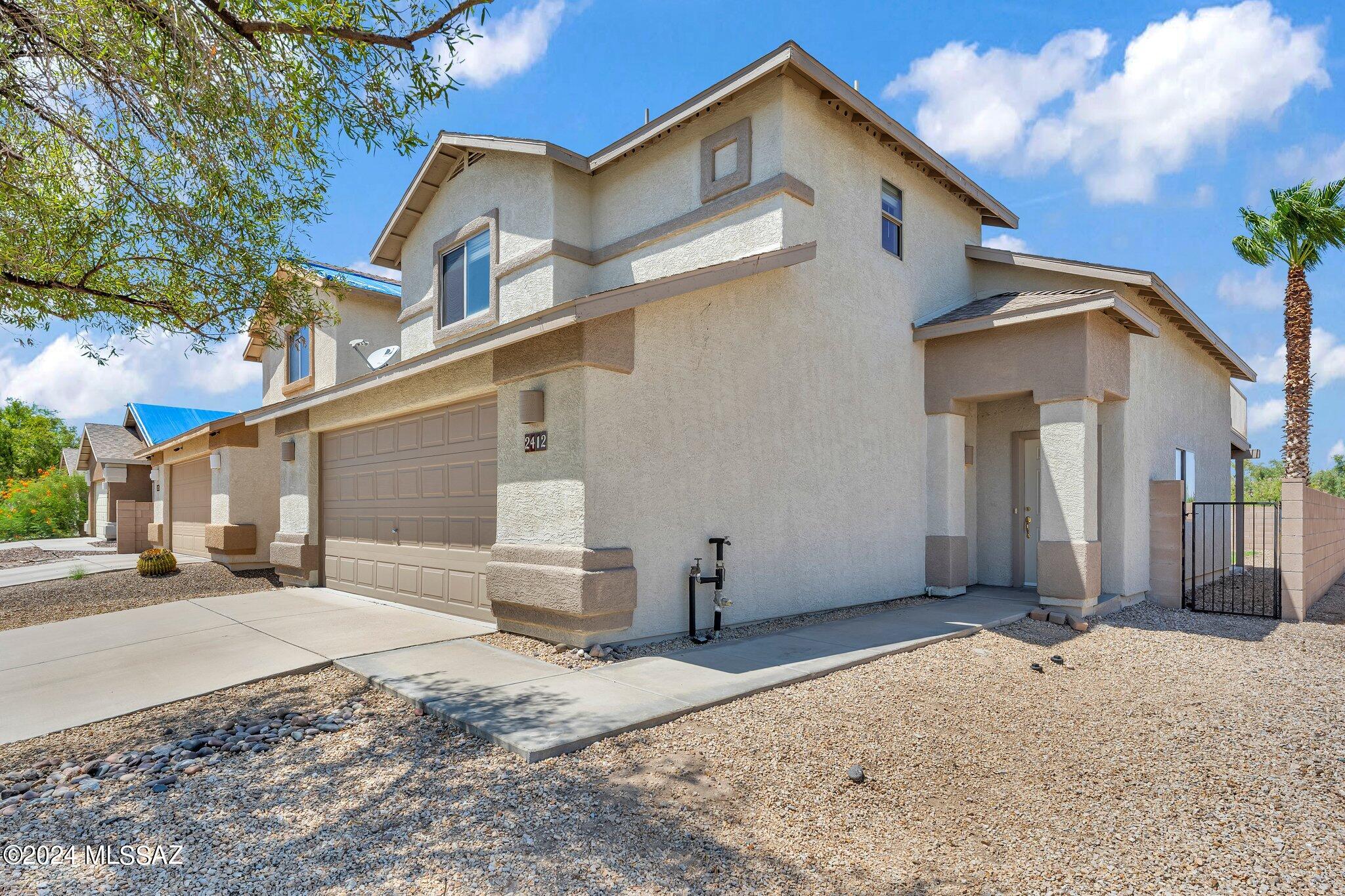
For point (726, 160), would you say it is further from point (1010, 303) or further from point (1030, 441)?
point (1030, 441)

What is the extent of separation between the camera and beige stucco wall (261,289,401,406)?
14922 mm

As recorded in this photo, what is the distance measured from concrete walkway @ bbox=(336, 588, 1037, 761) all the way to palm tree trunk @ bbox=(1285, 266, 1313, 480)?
37.1ft

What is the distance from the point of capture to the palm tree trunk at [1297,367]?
14469mm

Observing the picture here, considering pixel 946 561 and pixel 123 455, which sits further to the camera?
pixel 123 455

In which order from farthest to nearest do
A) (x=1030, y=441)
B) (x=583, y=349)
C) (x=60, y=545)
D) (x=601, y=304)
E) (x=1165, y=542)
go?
(x=60, y=545) → (x=1030, y=441) → (x=1165, y=542) → (x=583, y=349) → (x=601, y=304)

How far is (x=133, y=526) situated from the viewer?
22.5 metres

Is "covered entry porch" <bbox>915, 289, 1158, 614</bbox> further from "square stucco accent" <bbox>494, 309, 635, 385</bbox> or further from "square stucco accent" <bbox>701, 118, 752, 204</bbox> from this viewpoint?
"square stucco accent" <bbox>494, 309, 635, 385</bbox>

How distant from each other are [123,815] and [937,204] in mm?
12640

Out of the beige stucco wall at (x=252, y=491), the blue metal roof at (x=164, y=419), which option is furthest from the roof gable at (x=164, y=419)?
the beige stucco wall at (x=252, y=491)

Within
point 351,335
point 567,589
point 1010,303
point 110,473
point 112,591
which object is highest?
point 351,335

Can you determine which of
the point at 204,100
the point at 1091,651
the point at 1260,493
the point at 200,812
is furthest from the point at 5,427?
the point at 1260,493

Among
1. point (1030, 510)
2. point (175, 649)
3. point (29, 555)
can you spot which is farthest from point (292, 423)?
point (29, 555)

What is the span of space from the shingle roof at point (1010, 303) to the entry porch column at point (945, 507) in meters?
1.54

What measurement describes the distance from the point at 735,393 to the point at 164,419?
2380 centimetres
